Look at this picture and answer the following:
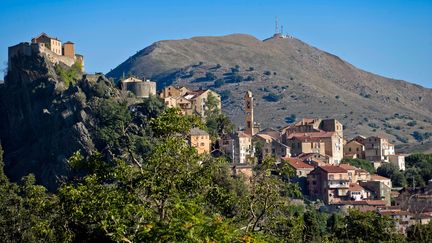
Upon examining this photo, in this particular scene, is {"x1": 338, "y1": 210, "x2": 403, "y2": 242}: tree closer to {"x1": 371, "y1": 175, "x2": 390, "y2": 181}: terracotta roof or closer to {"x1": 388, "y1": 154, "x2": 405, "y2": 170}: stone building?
{"x1": 371, "y1": 175, "x2": 390, "y2": 181}: terracotta roof

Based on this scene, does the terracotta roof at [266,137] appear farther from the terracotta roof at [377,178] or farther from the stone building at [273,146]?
the terracotta roof at [377,178]

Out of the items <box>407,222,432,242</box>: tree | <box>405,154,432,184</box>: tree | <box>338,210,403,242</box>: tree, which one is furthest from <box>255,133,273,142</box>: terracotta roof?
<box>407,222,432,242</box>: tree

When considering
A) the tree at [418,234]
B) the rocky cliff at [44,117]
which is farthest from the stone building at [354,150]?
the tree at [418,234]

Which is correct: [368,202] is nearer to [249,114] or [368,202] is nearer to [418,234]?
[249,114]

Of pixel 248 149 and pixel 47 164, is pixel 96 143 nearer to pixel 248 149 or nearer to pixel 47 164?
pixel 47 164

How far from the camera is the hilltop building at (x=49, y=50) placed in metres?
103

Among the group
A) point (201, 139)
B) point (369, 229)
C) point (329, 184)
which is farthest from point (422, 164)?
point (369, 229)

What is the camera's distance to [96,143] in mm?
94938

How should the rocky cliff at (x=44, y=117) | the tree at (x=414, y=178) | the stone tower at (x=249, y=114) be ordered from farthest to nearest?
1. the stone tower at (x=249, y=114)
2. the tree at (x=414, y=178)
3. the rocky cliff at (x=44, y=117)

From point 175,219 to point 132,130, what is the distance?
69.3 meters

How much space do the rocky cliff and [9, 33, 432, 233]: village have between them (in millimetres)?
2822

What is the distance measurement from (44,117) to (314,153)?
30363 mm

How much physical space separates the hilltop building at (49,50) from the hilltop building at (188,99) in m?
11.0

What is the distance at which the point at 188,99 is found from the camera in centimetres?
11044
